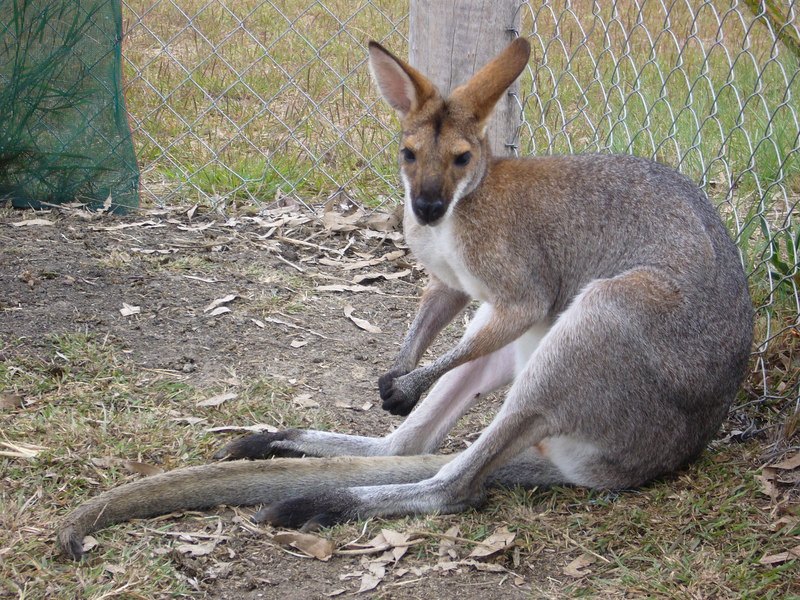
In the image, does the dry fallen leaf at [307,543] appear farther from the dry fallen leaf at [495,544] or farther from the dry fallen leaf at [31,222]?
the dry fallen leaf at [31,222]

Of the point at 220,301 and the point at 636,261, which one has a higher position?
the point at 636,261

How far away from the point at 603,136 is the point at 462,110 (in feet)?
8.27

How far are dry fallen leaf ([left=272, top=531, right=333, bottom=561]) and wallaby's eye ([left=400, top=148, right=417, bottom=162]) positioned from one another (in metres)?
1.32

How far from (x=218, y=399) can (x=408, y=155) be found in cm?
125

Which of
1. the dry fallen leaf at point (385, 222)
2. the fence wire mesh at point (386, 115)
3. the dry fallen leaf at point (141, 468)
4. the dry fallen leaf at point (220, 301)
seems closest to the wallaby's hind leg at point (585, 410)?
the dry fallen leaf at point (141, 468)

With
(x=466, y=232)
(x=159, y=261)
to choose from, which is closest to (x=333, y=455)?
(x=466, y=232)

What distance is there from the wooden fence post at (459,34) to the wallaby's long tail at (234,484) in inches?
85.8

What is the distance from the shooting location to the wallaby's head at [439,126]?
10.5 ft

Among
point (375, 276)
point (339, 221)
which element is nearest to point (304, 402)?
point (375, 276)

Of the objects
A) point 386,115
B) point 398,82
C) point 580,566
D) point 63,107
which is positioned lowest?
point 580,566

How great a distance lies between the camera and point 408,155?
3.29 metres

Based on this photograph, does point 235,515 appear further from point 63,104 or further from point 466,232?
point 63,104

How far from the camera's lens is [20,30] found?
16.7 ft

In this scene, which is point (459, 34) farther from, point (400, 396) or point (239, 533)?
point (239, 533)
